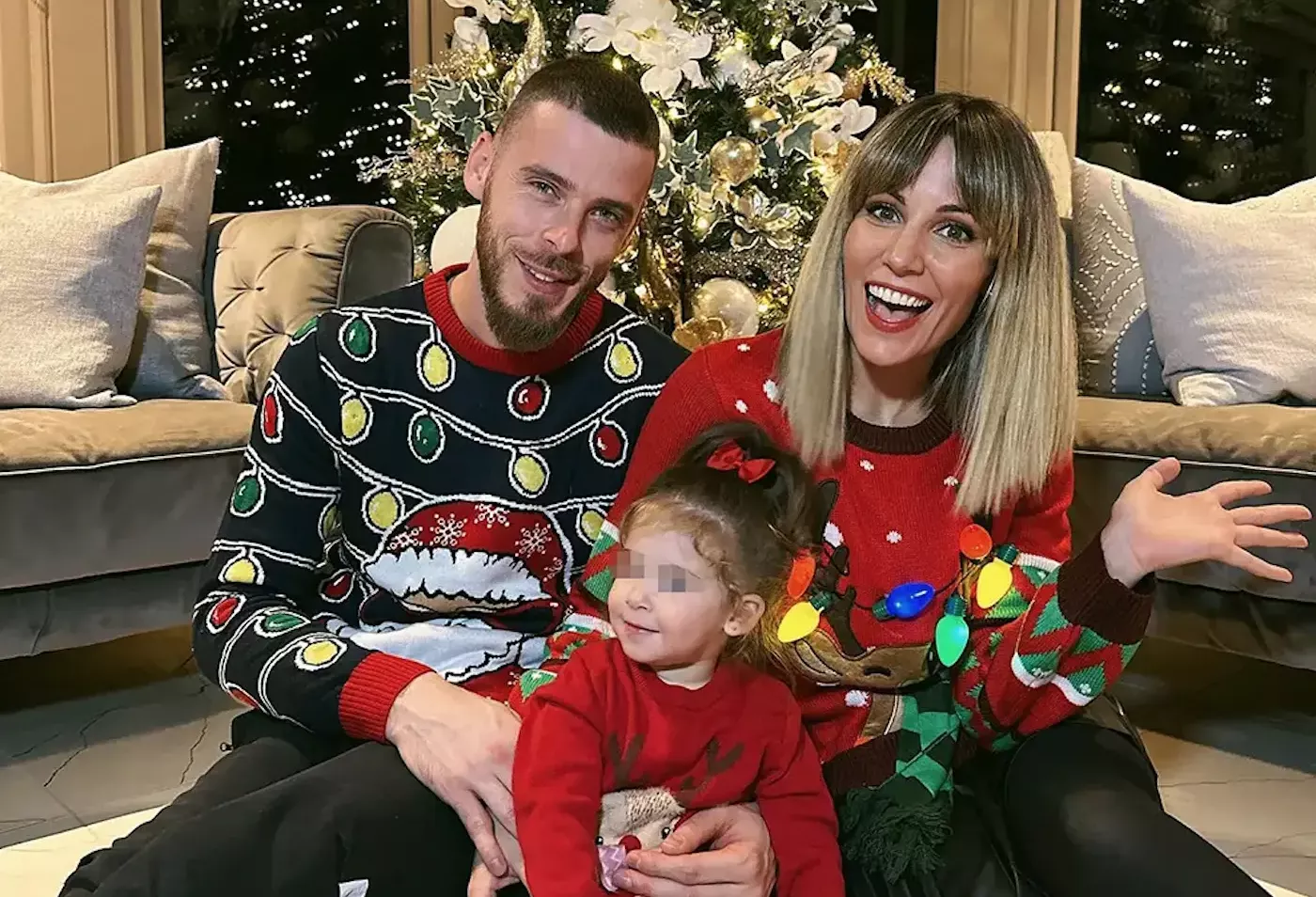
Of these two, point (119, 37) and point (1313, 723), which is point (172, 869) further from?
point (119, 37)

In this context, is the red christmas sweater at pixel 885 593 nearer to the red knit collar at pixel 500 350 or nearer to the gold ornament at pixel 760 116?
the red knit collar at pixel 500 350

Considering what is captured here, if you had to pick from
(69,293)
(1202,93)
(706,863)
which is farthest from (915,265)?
(1202,93)

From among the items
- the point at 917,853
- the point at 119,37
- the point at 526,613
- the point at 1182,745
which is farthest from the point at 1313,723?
the point at 119,37

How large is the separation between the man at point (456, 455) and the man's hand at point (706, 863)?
252mm

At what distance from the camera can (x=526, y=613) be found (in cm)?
129

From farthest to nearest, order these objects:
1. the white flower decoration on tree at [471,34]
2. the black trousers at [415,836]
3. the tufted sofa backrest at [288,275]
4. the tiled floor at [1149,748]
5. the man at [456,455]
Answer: the white flower decoration on tree at [471,34]
the tufted sofa backrest at [288,275]
the tiled floor at [1149,748]
the man at [456,455]
the black trousers at [415,836]

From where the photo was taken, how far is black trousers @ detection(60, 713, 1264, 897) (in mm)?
964

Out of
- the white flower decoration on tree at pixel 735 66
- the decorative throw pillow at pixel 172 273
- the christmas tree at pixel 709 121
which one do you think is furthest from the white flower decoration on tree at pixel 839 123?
the decorative throw pillow at pixel 172 273

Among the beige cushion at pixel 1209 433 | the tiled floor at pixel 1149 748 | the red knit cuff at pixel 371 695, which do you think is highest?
the beige cushion at pixel 1209 433

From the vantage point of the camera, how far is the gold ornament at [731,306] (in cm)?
276

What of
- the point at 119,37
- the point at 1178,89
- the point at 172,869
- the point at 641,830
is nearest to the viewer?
the point at 172,869

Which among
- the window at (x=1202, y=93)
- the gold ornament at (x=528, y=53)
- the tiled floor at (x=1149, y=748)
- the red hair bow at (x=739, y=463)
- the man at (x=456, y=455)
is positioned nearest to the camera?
the red hair bow at (x=739, y=463)

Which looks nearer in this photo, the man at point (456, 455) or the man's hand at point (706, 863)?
the man's hand at point (706, 863)

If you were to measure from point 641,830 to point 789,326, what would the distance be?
0.53 m
